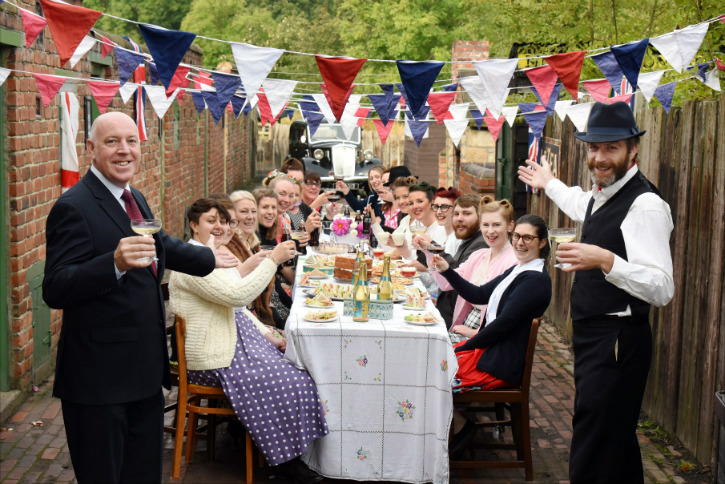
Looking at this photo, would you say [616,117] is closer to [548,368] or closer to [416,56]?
[548,368]

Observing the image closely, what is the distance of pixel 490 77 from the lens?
6.62 metres

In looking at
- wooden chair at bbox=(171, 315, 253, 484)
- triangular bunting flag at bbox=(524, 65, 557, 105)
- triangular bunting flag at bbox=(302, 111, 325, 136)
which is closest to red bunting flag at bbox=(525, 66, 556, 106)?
triangular bunting flag at bbox=(524, 65, 557, 105)

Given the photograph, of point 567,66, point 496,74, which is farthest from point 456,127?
point 567,66

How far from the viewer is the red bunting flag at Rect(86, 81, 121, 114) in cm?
799

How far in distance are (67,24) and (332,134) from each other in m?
18.8

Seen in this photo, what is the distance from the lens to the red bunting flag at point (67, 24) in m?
5.08

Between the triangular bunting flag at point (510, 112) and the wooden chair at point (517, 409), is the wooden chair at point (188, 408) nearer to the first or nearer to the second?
the wooden chair at point (517, 409)

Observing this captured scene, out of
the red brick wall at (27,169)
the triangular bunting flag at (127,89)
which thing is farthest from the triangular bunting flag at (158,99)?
the triangular bunting flag at (127,89)

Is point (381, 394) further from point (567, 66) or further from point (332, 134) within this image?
point (332, 134)

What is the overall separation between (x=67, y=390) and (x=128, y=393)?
246 mm

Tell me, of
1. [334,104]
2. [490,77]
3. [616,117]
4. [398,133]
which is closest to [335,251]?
[334,104]

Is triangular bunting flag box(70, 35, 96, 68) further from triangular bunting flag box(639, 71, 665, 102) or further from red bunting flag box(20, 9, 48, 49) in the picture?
triangular bunting flag box(639, 71, 665, 102)

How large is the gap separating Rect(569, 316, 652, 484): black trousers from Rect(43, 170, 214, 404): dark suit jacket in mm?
2108

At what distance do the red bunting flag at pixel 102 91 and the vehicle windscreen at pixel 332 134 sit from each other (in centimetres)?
1528
